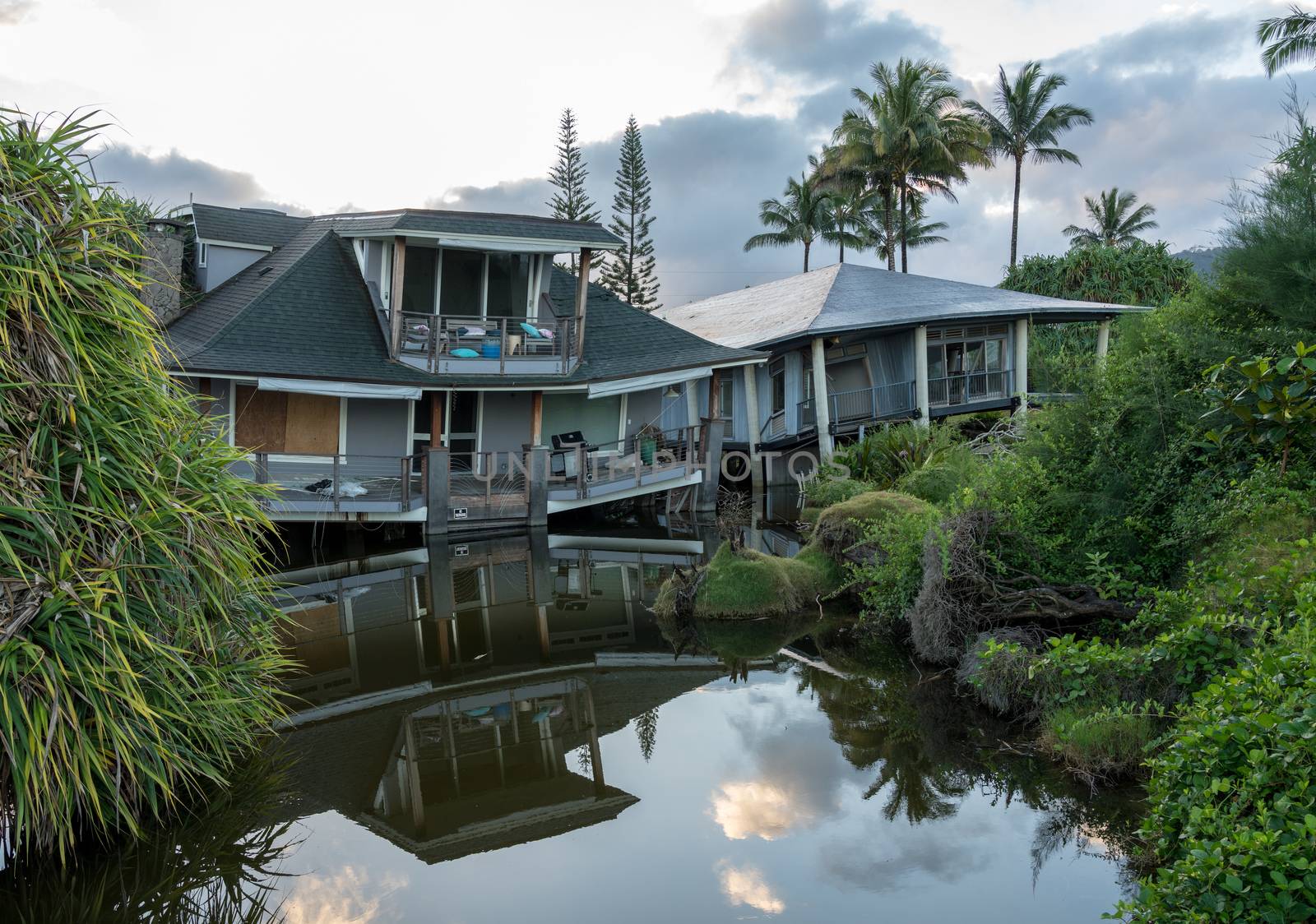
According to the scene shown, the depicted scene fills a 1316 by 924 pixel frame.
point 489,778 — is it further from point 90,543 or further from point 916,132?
point 916,132

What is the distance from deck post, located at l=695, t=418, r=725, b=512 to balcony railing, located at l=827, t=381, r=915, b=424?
240 inches

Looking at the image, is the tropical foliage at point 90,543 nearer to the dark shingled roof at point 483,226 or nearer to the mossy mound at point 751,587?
the mossy mound at point 751,587

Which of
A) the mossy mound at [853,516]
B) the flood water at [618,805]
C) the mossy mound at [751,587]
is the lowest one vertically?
the flood water at [618,805]

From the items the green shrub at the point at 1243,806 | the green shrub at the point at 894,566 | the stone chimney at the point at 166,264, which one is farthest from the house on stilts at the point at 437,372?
the green shrub at the point at 1243,806

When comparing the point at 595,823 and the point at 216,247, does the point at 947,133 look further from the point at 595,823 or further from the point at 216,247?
the point at 595,823

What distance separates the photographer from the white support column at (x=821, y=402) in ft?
86.1

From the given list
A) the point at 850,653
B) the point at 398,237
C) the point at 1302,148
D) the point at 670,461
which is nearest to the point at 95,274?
the point at 850,653

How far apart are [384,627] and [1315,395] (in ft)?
33.7

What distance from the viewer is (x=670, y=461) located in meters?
22.7

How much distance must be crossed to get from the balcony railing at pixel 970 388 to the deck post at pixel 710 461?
328 inches

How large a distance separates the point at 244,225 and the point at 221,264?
5.28ft

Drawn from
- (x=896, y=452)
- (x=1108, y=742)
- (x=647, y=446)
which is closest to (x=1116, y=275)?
(x=896, y=452)

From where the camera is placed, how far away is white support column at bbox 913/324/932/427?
27500 millimetres

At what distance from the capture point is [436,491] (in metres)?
19.1
